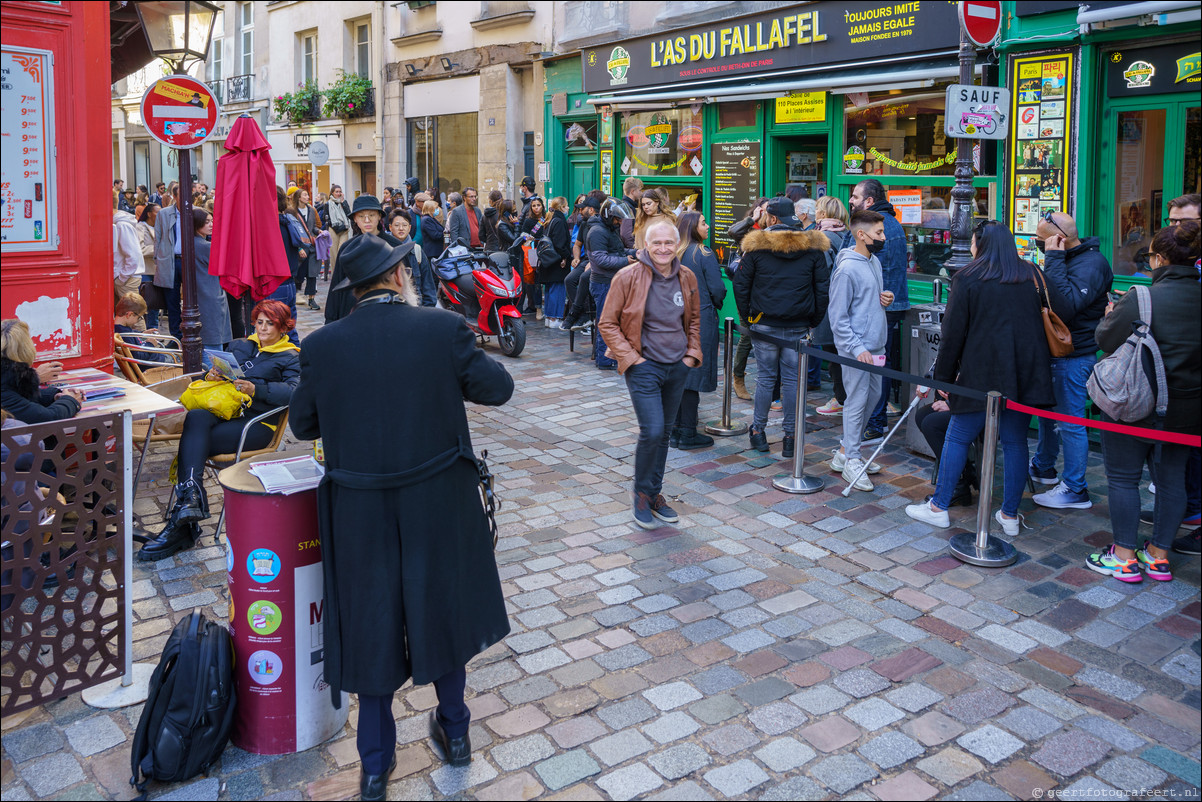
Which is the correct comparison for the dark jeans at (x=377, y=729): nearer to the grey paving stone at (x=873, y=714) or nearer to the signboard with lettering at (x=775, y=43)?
the grey paving stone at (x=873, y=714)

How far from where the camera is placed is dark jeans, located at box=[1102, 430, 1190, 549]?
5.31m

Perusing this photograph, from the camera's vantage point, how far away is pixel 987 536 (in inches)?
227

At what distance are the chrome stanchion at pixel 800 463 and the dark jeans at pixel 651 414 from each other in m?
0.89

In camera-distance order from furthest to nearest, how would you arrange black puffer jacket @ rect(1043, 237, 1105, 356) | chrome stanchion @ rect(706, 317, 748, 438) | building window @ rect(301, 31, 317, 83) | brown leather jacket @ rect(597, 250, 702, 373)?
1. building window @ rect(301, 31, 317, 83)
2. chrome stanchion @ rect(706, 317, 748, 438)
3. black puffer jacket @ rect(1043, 237, 1105, 356)
4. brown leather jacket @ rect(597, 250, 702, 373)

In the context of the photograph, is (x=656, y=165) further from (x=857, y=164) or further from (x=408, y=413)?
(x=408, y=413)

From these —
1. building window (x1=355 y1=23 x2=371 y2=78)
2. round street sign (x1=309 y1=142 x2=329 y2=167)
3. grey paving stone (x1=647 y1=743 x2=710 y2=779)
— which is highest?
building window (x1=355 y1=23 x2=371 y2=78)

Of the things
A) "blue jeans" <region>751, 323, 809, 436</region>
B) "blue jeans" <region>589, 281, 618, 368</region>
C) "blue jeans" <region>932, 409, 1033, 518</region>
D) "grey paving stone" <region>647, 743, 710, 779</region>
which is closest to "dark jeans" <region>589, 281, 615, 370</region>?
"blue jeans" <region>589, 281, 618, 368</region>

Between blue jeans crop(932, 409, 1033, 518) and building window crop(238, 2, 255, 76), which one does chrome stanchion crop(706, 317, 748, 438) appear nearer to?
blue jeans crop(932, 409, 1033, 518)

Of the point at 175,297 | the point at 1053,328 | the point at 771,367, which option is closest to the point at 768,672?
the point at 1053,328

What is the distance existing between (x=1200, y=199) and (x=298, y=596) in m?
5.11

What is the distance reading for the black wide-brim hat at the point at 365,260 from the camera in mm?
3488

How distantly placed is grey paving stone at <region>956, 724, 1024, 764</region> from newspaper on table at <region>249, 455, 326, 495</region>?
2609mm

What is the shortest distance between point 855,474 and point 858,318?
1.06 metres

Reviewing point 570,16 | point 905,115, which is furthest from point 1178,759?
point 570,16
